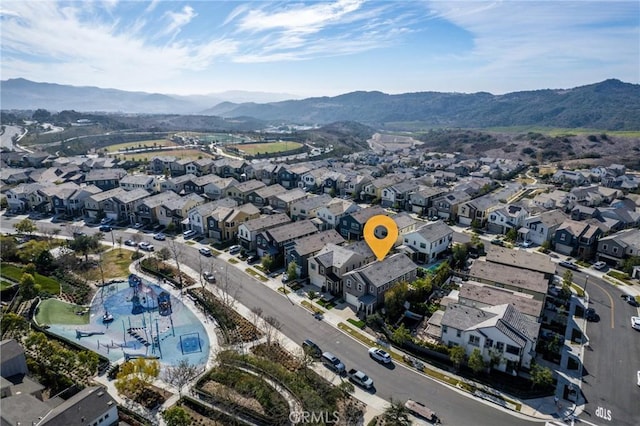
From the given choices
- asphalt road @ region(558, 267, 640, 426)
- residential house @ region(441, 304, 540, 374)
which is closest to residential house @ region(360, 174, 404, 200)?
asphalt road @ region(558, 267, 640, 426)

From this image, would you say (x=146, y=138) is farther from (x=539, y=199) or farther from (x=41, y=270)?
(x=539, y=199)

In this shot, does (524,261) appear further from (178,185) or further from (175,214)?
(178,185)

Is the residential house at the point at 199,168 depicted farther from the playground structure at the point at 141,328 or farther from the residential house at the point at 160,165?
the playground structure at the point at 141,328

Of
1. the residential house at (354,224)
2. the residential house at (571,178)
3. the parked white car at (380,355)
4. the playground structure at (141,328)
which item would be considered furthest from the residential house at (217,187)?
the residential house at (571,178)

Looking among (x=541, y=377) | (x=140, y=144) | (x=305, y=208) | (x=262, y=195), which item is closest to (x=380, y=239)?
(x=305, y=208)

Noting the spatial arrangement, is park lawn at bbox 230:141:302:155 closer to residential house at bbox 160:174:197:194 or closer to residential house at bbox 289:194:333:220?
residential house at bbox 160:174:197:194
